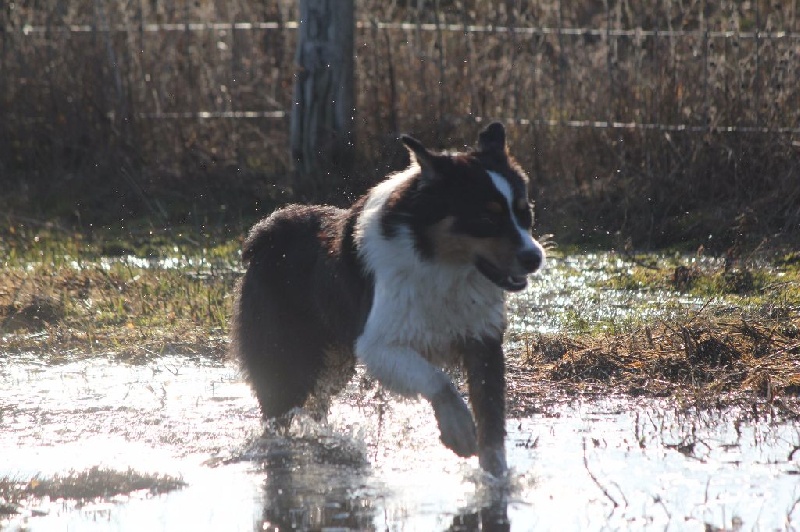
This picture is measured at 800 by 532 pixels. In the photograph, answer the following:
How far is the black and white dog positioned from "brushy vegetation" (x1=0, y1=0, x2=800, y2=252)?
14.1 feet

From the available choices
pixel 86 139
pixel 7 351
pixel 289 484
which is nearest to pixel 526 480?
pixel 289 484

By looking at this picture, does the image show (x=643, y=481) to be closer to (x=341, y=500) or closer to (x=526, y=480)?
(x=526, y=480)

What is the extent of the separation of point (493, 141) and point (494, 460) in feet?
4.48

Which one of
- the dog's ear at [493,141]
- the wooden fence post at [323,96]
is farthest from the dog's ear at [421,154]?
the wooden fence post at [323,96]

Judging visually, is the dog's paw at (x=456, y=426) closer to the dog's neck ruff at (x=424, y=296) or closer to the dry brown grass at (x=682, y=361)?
the dog's neck ruff at (x=424, y=296)

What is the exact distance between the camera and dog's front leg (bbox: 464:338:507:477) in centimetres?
483

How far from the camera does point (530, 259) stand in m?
4.81

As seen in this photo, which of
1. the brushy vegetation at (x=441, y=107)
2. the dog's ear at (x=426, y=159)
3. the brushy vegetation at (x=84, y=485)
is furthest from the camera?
the brushy vegetation at (x=441, y=107)

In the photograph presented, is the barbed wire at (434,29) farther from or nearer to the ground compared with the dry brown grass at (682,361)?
farther from the ground

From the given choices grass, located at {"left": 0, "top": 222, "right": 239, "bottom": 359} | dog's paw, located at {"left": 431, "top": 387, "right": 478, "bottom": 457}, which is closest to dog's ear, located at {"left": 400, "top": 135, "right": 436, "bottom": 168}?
dog's paw, located at {"left": 431, "top": 387, "right": 478, "bottom": 457}

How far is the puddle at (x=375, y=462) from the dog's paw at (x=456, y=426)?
0.10 meters

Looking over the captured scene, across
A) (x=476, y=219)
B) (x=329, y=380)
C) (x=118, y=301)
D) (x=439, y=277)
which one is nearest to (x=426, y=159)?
(x=476, y=219)

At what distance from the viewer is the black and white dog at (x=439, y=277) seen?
16.0 ft

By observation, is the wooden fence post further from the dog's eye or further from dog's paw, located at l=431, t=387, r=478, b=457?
dog's paw, located at l=431, t=387, r=478, b=457
